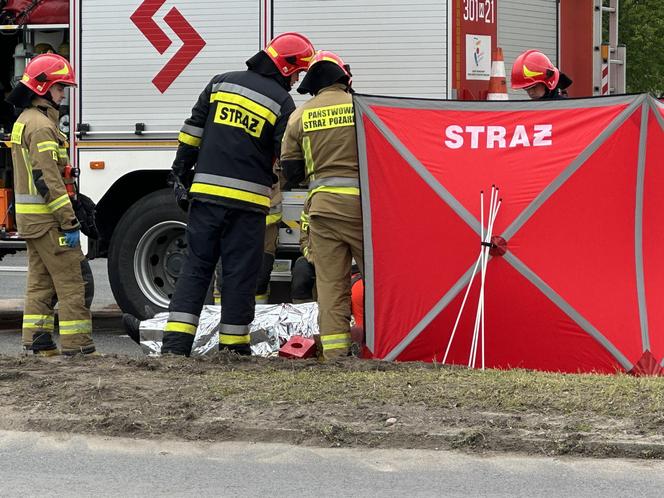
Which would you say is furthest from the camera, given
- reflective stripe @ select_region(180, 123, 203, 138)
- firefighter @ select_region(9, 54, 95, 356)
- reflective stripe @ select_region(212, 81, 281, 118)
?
firefighter @ select_region(9, 54, 95, 356)

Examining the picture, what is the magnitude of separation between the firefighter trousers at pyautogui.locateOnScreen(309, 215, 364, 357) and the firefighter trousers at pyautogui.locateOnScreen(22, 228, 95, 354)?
5.18 ft

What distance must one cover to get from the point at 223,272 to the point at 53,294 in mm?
1294

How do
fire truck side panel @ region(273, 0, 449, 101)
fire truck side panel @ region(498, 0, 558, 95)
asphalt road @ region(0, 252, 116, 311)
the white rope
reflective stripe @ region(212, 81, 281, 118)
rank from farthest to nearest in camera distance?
asphalt road @ region(0, 252, 116, 311) → fire truck side panel @ region(498, 0, 558, 95) → fire truck side panel @ region(273, 0, 449, 101) → reflective stripe @ region(212, 81, 281, 118) → the white rope

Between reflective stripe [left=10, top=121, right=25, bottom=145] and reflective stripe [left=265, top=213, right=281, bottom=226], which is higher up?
reflective stripe [left=10, top=121, right=25, bottom=145]

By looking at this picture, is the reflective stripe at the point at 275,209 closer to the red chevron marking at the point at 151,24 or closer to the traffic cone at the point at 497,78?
the red chevron marking at the point at 151,24

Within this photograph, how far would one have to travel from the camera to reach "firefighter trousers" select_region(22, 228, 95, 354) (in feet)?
25.7

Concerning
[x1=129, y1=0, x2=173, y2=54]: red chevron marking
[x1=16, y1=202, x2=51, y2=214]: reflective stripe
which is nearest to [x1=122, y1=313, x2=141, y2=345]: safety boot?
[x1=16, y1=202, x2=51, y2=214]: reflective stripe

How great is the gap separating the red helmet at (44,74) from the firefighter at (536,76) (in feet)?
10.6

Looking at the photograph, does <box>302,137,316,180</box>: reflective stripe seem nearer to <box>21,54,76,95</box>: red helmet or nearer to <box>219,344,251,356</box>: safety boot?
<box>219,344,251,356</box>: safety boot

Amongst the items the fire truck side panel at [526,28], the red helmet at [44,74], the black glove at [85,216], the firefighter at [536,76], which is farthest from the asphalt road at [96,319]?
the fire truck side panel at [526,28]

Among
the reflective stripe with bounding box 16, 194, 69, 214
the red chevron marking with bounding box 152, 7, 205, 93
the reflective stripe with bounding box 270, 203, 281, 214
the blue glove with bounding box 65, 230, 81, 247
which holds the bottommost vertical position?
the blue glove with bounding box 65, 230, 81, 247

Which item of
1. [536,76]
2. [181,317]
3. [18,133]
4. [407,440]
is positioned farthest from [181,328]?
[536,76]

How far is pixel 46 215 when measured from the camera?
25.5ft

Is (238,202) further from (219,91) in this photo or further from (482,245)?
(482,245)
